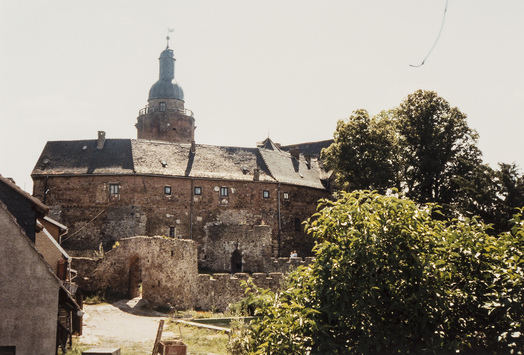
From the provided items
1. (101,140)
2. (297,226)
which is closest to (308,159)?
(297,226)

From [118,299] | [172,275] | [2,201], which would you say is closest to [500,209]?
[172,275]

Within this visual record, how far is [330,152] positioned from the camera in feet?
141

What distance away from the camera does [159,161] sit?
43938 millimetres

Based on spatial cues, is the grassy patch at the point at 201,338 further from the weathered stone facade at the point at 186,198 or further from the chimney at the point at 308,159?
the chimney at the point at 308,159

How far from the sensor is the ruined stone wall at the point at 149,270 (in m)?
28.6

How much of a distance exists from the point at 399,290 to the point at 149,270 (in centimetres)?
2034

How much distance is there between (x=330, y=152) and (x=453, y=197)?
9887 mm

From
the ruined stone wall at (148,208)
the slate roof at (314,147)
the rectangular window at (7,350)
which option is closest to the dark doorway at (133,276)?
the ruined stone wall at (148,208)

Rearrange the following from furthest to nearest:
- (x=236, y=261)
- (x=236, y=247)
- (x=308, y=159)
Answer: (x=308, y=159) → (x=236, y=261) → (x=236, y=247)

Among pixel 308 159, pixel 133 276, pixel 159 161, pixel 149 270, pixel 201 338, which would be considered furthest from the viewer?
pixel 308 159

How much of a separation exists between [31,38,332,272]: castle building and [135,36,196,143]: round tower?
49.0ft

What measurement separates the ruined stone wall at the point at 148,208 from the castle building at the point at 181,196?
0.08 metres

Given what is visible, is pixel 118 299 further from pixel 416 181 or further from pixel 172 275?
pixel 416 181

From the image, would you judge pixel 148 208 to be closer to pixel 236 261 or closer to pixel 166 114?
pixel 236 261
